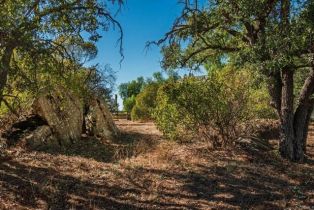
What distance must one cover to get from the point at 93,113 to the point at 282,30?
9.75 meters

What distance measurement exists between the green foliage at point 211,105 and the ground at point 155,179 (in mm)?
736

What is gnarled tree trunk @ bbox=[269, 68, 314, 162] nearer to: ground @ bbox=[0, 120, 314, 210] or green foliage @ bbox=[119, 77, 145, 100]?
ground @ bbox=[0, 120, 314, 210]

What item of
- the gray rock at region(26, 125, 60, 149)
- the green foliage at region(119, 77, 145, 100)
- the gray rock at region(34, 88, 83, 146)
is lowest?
the gray rock at region(26, 125, 60, 149)

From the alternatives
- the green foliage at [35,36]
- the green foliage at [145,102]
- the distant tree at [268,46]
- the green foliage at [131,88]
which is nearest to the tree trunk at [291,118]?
the distant tree at [268,46]

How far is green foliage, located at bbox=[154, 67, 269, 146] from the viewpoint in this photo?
13.6 m

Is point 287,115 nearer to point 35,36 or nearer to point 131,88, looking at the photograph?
point 35,36

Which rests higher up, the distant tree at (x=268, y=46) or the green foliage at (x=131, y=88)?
the green foliage at (x=131, y=88)

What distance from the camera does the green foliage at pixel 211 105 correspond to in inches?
534

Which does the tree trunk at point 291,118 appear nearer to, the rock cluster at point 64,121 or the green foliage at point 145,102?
the rock cluster at point 64,121

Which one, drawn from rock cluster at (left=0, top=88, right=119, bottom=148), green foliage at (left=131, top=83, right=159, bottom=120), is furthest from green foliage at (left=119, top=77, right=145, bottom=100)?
rock cluster at (left=0, top=88, right=119, bottom=148)

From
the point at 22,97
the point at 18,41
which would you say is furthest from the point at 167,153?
the point at 18,41

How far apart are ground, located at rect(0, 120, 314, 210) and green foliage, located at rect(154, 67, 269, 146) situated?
0.74m

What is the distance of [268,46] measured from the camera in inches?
448

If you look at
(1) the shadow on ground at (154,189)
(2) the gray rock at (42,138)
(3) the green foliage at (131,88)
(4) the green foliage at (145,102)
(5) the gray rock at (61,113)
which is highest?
(3) the green foliage at (131,88)
